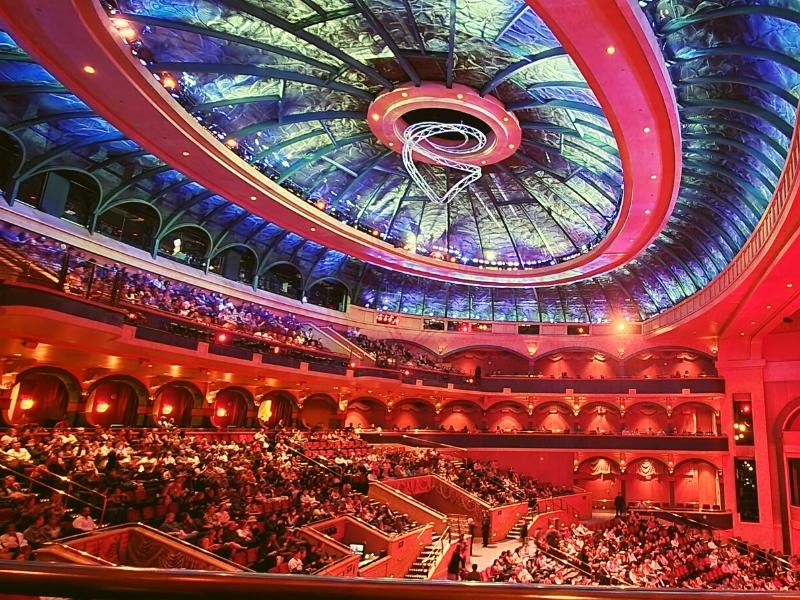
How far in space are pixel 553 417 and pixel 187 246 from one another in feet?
83.3

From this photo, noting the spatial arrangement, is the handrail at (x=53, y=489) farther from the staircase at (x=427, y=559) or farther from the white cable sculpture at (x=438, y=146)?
the white cable sculpture at (x=438, y=146)

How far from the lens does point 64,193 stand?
74.4ft

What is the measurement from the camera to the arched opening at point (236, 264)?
30.7 m

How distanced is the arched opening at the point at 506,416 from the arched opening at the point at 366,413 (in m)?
7.63

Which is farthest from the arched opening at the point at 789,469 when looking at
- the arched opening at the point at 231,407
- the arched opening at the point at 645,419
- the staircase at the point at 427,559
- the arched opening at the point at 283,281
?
the arched opening at the point at 283,281

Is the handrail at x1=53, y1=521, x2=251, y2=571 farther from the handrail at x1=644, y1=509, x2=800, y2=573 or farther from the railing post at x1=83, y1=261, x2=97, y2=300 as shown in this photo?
the handrail at x1=644, y1=509, x2=800, y2=573

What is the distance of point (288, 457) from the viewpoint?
2172 centimetres

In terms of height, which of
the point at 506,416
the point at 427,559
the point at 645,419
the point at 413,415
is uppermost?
the point at 645,419

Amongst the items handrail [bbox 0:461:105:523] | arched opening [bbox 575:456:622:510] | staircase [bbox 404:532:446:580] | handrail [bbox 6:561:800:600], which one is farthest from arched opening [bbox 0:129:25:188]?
arched opening [bbox 575:456:622:510]

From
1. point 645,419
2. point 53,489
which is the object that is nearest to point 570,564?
point 53,489

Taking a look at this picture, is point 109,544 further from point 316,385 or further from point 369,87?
point 316,385

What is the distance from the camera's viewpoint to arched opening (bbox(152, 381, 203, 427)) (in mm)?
24984

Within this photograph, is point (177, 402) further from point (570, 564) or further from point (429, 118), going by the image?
point (570, 564)

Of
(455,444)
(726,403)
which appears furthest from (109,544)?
(726,403)
